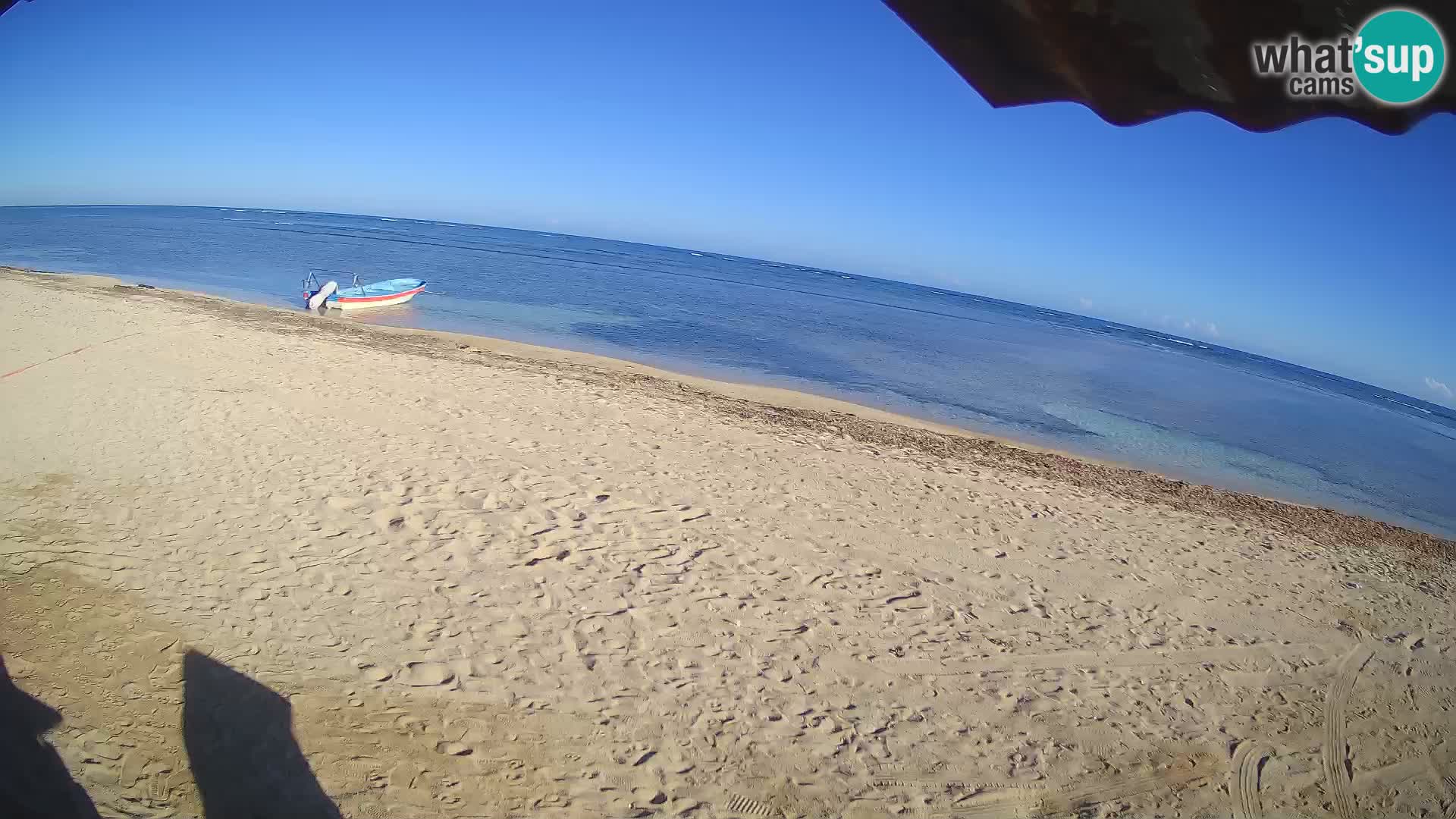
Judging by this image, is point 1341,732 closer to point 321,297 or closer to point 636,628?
point 636,628

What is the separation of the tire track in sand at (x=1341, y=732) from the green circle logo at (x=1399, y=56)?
6.18 metres

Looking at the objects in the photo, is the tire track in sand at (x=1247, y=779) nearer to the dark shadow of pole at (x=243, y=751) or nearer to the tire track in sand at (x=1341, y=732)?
the tire track in sand at (x=1341, y=732)

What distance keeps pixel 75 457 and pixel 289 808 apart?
6.35 meters

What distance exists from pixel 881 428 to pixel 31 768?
460 inches

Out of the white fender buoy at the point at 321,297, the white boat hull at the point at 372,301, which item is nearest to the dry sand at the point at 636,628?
the white fender buoy at the point at 321,297

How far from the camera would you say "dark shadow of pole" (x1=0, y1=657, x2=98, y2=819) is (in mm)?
3414

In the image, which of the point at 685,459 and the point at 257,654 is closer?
the point at 257,654

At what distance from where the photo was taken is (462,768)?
447 centimetres

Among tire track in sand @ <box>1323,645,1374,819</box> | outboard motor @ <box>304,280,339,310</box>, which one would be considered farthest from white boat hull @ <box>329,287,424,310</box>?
tire track in sand @ <box>1323,645,1374,819</box>

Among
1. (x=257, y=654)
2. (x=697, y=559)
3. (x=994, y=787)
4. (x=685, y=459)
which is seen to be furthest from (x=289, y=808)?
(x=685, y=459)

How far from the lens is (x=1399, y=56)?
1.12 meters

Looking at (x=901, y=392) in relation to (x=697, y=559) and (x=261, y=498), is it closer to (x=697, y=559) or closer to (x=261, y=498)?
(x=697, y=559)

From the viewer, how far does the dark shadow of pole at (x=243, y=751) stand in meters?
4.05

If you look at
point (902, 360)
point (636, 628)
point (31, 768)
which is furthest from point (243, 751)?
point (902, 360)
